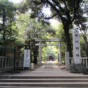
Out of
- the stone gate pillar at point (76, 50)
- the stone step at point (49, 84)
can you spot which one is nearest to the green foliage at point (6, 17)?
the stone step at point (49, 84)

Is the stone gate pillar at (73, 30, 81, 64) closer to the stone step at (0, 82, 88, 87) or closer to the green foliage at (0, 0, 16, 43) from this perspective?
the stone step at (0, 82, 88, 87)

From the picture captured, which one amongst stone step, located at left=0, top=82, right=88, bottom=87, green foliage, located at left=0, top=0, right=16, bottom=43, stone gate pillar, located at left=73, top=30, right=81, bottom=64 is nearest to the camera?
stone step, located at left=0, top=82, right=88, bottom=87

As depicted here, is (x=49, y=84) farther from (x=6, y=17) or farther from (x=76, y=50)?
(x=6, y=17)

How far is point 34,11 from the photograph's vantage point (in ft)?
43.1

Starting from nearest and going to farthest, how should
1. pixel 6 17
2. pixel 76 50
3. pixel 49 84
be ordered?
pixel 49 84 → pixel 76 50 → pixel 6 17

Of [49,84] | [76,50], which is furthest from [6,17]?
[49,84]

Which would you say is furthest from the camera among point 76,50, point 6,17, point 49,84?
point 6,17

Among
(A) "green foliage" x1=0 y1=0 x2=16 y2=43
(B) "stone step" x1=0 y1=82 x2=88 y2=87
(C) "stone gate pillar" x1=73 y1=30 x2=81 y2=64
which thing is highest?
(A) "green foliage" x1=0 y1=0 x2=16 y2=43

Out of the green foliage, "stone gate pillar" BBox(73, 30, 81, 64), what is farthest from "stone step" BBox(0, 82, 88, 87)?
the green foliage

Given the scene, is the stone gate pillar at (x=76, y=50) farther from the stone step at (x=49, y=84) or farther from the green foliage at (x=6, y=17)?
the green foliage at (x=6, y=17)

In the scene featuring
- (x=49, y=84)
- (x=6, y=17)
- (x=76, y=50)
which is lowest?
(x=49, y=84)

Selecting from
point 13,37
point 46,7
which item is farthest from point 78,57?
point 46,7

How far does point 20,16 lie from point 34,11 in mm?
2142

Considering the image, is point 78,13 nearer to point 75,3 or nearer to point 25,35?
point 75,3
